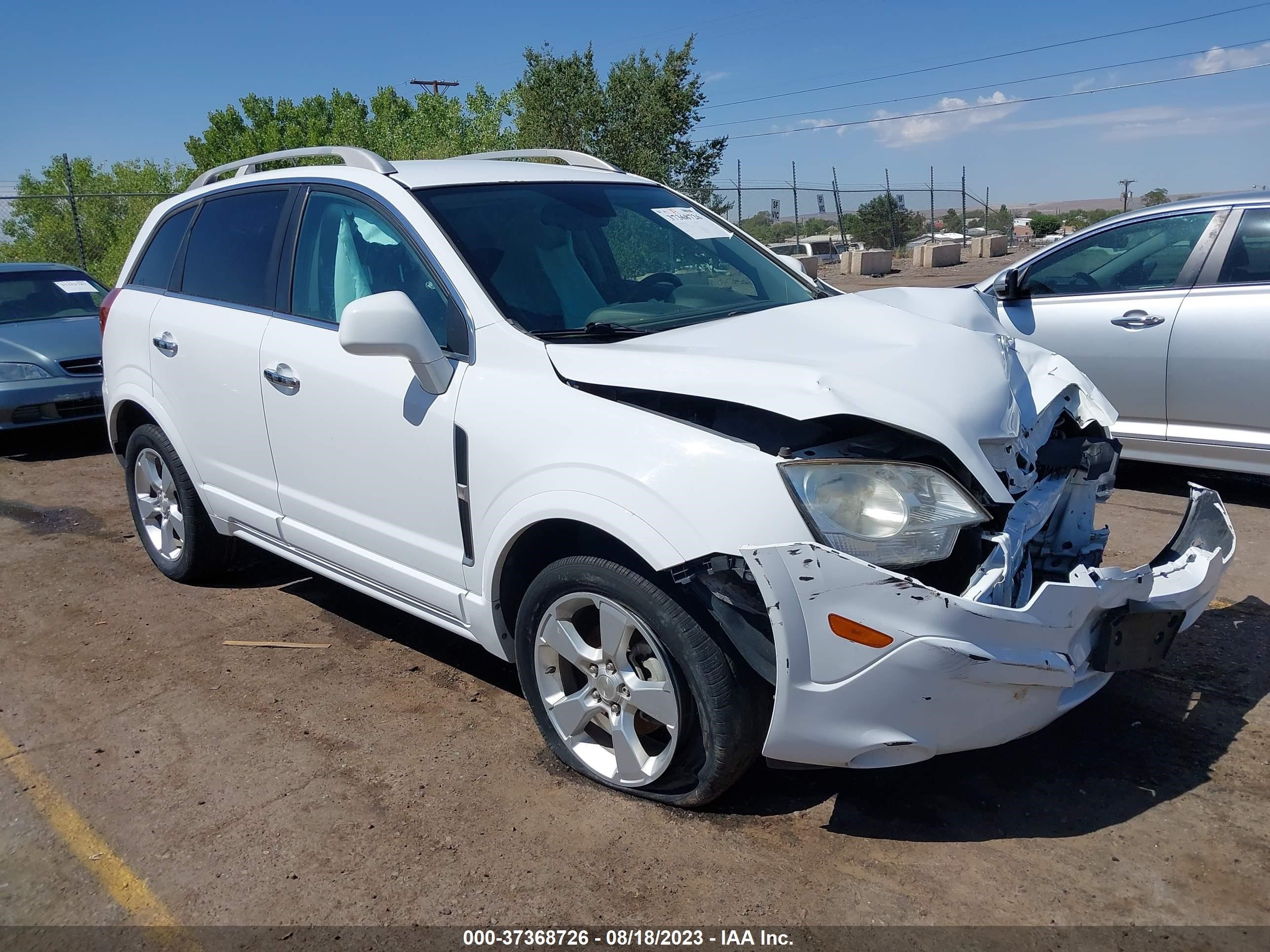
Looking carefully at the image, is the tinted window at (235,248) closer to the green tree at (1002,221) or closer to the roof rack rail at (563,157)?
the roof rack rail at (563,157)

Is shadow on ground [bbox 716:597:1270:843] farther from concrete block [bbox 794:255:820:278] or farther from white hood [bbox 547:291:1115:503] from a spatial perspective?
concrete block [bbox 794:255:820:278]

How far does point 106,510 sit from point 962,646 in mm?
6017

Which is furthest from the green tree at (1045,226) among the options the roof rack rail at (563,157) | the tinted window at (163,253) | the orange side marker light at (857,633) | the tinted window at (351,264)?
the orange side marker light at (857,633)

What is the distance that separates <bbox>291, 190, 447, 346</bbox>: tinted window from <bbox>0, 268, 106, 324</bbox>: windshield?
6.30 metres

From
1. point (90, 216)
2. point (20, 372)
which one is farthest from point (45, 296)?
point (90, 216)

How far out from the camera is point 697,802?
2.92 meters

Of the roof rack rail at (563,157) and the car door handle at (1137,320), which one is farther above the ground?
the roof rack rail at (563,157)

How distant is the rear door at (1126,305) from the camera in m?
5.57

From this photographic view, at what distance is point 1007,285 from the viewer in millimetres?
6008

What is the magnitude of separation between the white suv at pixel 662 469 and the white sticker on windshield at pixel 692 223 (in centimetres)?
2

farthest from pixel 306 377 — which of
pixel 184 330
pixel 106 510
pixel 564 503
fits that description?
pixel 106 510

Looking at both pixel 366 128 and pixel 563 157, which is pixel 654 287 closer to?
pixel 563 157

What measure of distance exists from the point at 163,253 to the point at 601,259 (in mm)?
2488

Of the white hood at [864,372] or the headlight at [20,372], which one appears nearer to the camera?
the white hood at [864,372]
